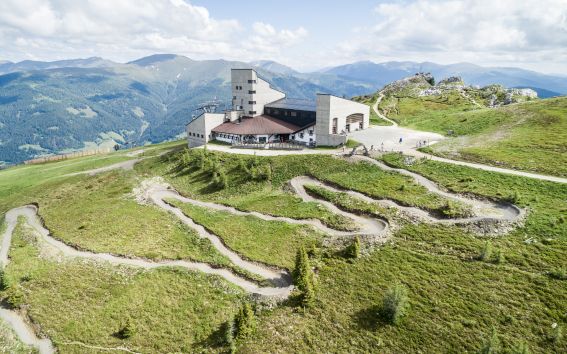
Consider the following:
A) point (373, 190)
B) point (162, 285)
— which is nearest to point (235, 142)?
point (373, 190)

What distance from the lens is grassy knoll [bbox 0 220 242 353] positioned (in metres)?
34.9

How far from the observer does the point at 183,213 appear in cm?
6056

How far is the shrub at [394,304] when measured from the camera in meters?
33.6

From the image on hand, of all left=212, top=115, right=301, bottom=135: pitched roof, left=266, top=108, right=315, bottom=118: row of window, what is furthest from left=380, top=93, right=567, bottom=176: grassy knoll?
left=212, top=115, right=301, bottom=135: pitched roof

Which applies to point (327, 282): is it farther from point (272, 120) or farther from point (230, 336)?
point (272, 120)

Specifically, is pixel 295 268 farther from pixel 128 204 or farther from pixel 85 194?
pixel 85 194

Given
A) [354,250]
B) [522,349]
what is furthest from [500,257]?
[354,250]

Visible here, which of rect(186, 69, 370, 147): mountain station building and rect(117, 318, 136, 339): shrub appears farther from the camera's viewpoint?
rect(186, 69, 370, 147): mountain station building

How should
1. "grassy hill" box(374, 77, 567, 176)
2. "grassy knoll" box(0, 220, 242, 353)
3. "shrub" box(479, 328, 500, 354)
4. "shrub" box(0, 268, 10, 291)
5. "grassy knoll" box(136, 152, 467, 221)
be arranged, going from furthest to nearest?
"grassy hill" box(374, 77, 567, 176)
"grassy knoll" box(136, 152, 467, 221)
"shrub" box(0, 268, 10, 291)
"grassy knoll" box(0, 220, 242, 353)
"shrub" box(479, 328, 500, 354)

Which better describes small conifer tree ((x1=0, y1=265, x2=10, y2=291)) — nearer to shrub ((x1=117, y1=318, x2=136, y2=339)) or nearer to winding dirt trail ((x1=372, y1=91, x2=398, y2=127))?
shrub ((x1=117, y1=318, x2=136, y2=339))

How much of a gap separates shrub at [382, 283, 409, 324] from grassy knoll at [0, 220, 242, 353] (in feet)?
49.8

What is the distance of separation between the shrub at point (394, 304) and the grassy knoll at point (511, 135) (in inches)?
1533

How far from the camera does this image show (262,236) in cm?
4925

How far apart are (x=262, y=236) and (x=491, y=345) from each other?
28913 mm
